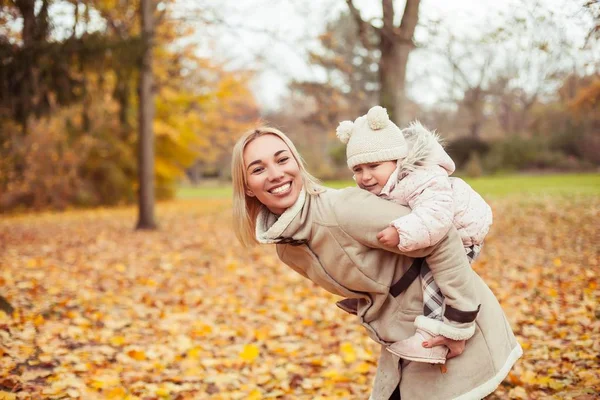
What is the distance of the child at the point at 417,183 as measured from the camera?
1.81 m

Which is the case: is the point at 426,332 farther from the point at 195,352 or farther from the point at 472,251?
the point at 195,352

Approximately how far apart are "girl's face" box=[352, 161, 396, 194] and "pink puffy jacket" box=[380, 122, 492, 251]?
3 centimetres

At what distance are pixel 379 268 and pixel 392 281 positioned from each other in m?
0.10

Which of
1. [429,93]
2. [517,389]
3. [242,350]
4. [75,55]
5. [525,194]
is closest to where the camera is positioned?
[517,389]

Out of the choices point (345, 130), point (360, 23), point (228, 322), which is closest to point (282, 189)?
point (345, 130)

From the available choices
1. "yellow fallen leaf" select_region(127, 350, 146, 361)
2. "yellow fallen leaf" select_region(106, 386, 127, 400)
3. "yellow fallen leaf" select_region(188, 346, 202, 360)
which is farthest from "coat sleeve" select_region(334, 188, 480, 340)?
"yellow fallen leaf" select_region(127, 350, 146, 361)

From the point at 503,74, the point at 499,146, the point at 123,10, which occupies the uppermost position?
the point at 503,74

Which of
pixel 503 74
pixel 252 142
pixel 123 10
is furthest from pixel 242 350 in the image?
pixel 503 74

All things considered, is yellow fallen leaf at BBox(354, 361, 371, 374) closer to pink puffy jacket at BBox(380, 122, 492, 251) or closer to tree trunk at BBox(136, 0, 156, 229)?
pink puffy jacket at BBox(380, 122, 492, 251)

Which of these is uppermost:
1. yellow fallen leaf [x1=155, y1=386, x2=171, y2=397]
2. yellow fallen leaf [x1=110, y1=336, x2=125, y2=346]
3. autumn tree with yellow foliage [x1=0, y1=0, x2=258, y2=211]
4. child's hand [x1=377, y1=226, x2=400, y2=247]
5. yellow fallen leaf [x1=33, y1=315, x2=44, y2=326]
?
autumn tree with yellow foliage [x1=0, y1=0, x2=258, y2=211]

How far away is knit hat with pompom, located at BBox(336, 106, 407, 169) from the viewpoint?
188 centimetres

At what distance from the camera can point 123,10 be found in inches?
456

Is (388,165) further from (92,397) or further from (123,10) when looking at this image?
(123,10)

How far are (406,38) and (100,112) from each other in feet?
40.5
